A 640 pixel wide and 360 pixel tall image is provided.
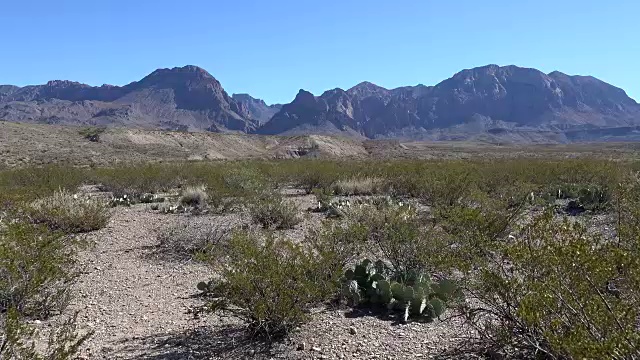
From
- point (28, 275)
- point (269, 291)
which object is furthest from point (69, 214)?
point (269, 291)

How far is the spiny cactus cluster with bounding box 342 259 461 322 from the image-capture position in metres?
6.18

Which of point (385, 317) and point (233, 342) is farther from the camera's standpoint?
point (385, 317)

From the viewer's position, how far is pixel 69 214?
1178 cm

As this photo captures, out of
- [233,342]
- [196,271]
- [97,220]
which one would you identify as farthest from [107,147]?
[233,342]

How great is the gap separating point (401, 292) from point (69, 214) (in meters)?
8.49

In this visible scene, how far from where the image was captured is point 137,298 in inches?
297

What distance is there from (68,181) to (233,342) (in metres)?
15.7

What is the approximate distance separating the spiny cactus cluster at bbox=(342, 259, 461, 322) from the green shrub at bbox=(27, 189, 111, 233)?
7.45m

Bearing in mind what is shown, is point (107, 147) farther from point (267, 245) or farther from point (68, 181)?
point (267, 245)

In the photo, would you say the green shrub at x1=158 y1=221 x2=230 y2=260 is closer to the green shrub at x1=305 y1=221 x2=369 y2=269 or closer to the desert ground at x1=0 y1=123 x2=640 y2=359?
the desert ground at x1=0 y1=123 x2=640 y2=359

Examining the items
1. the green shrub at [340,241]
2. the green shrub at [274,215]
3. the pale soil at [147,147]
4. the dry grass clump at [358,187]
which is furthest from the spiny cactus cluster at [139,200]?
the pale soil at [147,147]

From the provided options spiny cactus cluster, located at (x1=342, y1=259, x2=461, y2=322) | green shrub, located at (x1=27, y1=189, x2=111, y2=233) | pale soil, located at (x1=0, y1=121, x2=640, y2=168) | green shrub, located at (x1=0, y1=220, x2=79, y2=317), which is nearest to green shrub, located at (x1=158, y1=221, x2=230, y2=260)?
green shrub, located at (x1=27, y1=189, x2=111, y2=233)

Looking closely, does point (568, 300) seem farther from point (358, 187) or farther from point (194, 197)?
point (358, 187)

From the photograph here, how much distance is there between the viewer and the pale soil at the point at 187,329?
17.7ft
